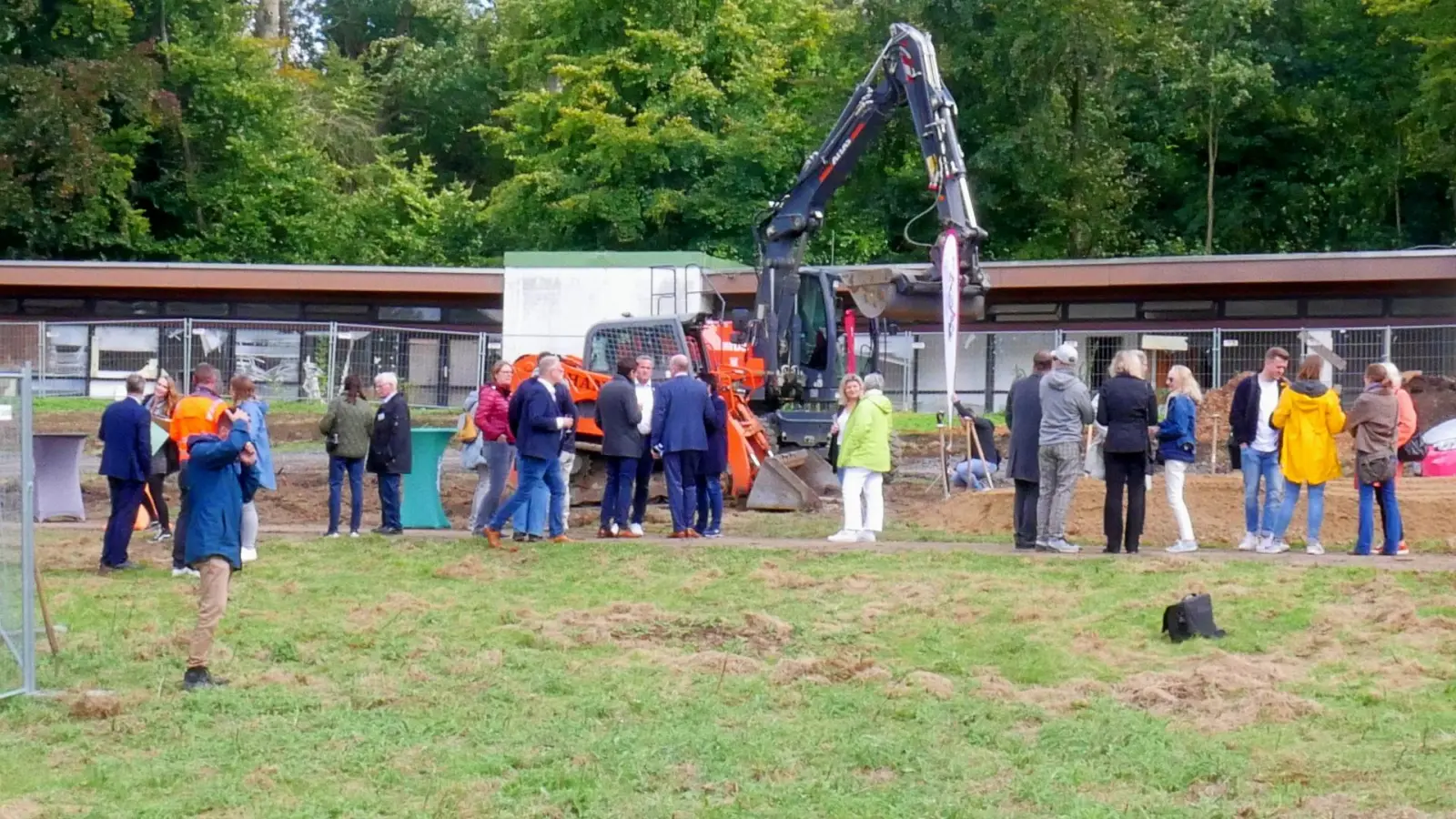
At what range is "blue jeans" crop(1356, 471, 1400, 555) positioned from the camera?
15.4 m

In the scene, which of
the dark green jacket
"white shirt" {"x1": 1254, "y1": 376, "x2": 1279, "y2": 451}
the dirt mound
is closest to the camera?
the dirt mound

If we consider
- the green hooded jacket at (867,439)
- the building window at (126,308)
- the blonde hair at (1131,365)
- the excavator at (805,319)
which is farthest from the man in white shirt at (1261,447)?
the building window at (126,308)

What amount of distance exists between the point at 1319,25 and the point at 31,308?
103 feet

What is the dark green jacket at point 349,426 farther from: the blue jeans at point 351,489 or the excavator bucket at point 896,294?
the excavator bucket at point 896,294

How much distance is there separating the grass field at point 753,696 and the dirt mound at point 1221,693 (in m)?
0.03

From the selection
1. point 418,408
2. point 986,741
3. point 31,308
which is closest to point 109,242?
point 31,308

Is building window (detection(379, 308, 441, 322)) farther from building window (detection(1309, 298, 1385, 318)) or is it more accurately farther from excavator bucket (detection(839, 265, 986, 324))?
excavator bucket (detection(839, 265, 986, 324))

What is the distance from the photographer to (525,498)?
55.3ft

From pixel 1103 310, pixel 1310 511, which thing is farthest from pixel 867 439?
pixel 1103 310

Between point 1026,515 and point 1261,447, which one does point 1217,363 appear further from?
point 1026,515

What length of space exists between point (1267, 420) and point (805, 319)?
8.84m

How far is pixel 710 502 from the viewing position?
17766mm

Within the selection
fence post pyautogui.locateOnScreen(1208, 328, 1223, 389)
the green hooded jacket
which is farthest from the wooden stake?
fence post pyautogui.locateOnScreen(1208, 328, 1223, 389)

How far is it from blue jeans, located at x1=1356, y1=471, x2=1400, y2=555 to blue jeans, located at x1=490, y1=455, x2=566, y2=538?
7.18 meters
